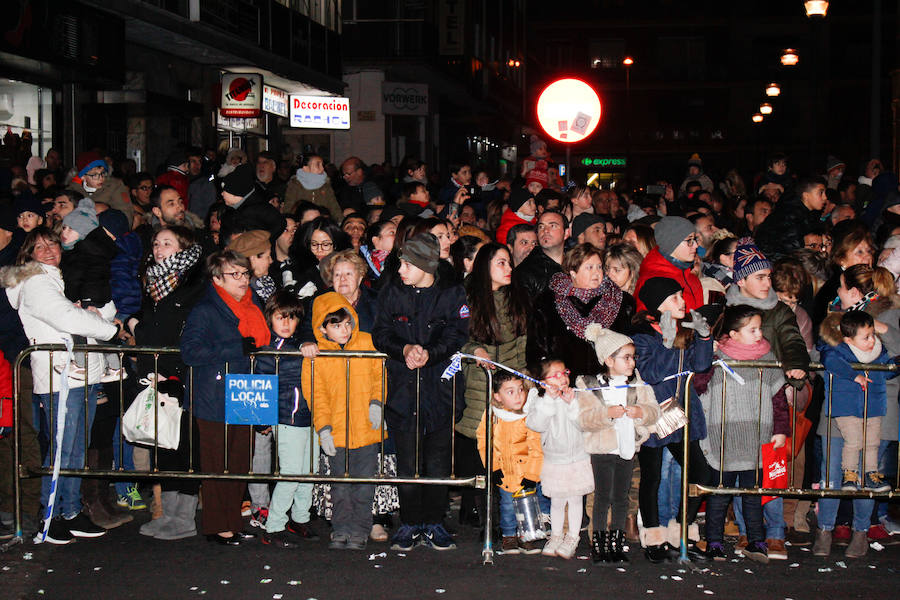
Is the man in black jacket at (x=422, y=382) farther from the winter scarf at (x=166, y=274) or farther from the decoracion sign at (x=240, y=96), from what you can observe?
the decoracion sign at (x=240, y=96)

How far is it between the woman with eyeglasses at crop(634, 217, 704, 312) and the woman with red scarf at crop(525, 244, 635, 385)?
48 cm

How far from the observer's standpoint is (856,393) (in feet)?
24.5

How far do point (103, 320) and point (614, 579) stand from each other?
13.5 ft

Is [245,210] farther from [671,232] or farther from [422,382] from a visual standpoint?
[671,232]

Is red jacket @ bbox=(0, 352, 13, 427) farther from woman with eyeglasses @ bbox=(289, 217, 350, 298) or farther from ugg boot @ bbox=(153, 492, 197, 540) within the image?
woman with eyeglasses @ bbox=(289, 217, 350, 298)

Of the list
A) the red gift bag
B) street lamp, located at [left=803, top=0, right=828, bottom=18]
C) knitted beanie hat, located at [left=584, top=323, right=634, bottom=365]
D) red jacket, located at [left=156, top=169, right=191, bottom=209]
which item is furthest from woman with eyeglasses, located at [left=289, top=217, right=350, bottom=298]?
street lamp, located at [left=803, top=0, right=828, bottom=18]

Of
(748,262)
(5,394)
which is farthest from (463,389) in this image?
(5,394)

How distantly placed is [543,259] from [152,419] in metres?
3.38

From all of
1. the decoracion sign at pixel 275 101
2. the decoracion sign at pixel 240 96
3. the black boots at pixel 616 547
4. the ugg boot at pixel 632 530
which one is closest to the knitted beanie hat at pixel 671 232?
the ugg boot at pixel 632 530

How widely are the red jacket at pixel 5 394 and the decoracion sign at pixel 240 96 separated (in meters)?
15.3

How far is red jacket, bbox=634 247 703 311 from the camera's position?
795 centimetres

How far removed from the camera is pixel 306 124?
2645 cm

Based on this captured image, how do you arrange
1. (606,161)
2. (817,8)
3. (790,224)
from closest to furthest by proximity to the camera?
1. (790,224)
2. (817,8)
3. (606,161)

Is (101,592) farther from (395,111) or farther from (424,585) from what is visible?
(395,111)
